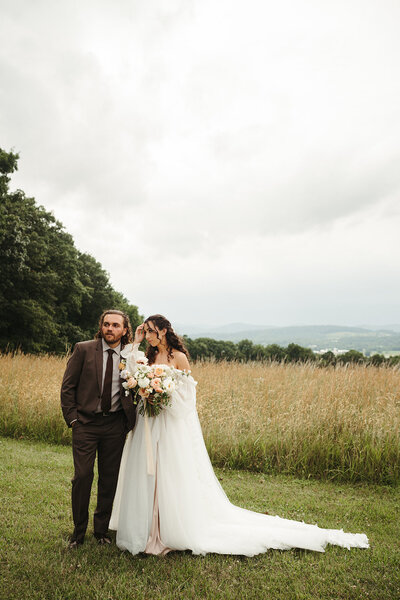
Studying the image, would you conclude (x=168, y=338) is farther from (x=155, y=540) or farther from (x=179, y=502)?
(x=155, y=540)

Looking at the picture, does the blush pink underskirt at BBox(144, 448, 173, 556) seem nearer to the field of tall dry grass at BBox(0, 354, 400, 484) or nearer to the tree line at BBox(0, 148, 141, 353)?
the field of tall dry grass at BBox(0, 354, 400, 484)

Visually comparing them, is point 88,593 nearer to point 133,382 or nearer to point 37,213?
point 133,382

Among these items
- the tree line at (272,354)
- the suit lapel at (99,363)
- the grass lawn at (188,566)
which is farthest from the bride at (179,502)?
the tree line at (272,354)

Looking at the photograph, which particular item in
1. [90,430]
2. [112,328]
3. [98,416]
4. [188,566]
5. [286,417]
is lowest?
[188,566]

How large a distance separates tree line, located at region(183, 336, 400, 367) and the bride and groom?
7.37 m

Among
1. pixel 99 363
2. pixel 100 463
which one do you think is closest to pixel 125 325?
pixel 99 363

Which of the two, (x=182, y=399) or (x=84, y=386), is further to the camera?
(x=182, y=399)

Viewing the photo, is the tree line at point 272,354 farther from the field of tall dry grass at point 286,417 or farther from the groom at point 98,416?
the groom at point 98,416

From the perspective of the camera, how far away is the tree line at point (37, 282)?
21469 mm

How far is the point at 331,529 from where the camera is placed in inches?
169

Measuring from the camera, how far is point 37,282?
23.8 m

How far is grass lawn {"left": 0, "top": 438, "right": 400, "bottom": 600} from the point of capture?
3072 mm

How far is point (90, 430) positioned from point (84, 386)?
0.43 m

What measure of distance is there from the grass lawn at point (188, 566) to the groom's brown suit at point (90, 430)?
330 millimetres
